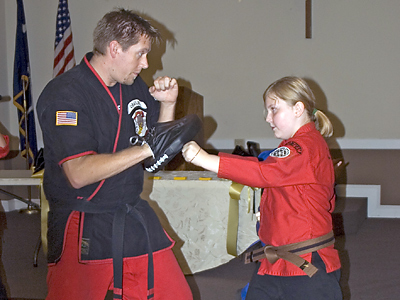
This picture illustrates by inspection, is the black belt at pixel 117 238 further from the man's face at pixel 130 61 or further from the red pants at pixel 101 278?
the man's face at pixel 130 61

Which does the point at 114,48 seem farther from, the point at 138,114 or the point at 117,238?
the point at 117,238

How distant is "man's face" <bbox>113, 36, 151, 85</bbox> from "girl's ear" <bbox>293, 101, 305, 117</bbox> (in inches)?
24.4

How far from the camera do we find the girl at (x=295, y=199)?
161cm

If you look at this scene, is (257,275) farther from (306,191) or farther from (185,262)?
(185,262)

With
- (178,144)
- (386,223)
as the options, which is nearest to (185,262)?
(178,144)

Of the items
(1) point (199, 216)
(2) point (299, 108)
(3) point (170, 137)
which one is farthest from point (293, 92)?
(1) point (199, 216)

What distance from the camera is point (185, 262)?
10.3ft

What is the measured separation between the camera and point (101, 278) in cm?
161

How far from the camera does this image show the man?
1510 mm

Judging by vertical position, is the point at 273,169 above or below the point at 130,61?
below

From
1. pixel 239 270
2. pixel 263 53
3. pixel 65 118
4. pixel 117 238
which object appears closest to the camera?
pixel 65 118

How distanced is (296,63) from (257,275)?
13.7 feet

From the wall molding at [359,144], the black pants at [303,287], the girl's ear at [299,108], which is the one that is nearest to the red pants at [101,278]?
the black pants at [303,287]

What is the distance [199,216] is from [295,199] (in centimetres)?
145
